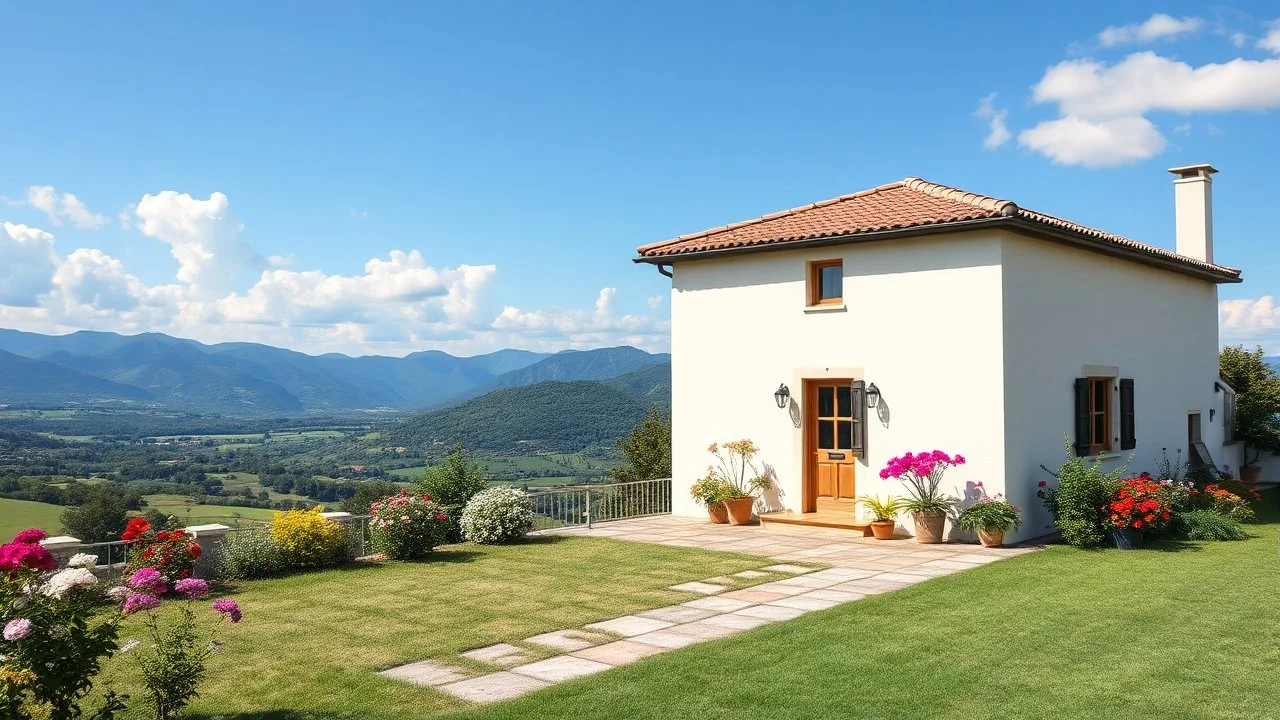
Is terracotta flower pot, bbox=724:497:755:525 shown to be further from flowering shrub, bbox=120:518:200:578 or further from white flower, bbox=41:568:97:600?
white flower, bbox=41:568:97:600

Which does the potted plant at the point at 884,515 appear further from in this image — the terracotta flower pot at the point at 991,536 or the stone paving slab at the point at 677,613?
the stone paving slab at the point at 677,613

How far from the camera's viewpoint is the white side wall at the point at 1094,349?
1255 centimetres

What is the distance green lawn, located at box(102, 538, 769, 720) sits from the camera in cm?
588

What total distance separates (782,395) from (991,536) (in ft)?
12.5

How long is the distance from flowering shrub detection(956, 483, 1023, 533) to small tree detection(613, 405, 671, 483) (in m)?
14.4

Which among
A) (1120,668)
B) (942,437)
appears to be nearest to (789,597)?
(1120,668)

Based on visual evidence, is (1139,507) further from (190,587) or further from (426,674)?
(190,587)

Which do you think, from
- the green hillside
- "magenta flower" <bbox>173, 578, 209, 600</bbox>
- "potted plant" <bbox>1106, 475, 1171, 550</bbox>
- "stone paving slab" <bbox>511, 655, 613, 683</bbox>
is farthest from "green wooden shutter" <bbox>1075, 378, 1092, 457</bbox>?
the green hillside

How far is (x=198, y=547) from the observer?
9.70m

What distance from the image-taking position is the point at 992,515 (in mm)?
11961

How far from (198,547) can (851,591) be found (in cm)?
691

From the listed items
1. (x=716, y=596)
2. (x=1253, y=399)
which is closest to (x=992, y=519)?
(x=716, y=596)

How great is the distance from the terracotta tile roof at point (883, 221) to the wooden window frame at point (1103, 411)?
2.14 meters

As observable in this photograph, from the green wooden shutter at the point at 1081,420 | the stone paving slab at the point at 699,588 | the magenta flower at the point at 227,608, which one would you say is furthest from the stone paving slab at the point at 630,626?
the green wooden shutter at the point at 1081,420
